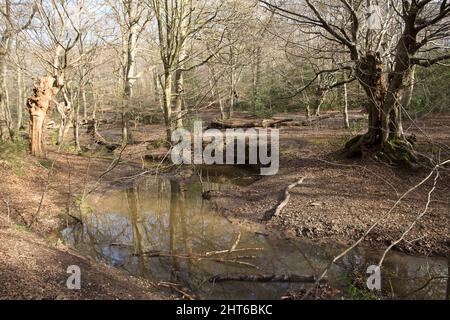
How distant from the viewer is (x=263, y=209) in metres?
8.68

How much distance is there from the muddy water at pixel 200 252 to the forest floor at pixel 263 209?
0.43 meters

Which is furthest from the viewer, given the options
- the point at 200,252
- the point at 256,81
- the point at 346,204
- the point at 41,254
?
the point at 256,81

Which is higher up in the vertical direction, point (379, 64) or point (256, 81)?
point (256, 81)

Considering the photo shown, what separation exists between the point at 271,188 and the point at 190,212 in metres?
2.36

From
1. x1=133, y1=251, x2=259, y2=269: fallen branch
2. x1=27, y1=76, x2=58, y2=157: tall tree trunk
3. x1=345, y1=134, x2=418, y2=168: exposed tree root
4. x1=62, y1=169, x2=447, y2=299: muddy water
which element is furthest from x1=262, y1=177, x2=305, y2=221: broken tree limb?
x1=27, y1=76, x2=58, y2=157: tall tree trunk

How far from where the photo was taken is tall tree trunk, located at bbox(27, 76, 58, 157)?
Result: 12.5 m

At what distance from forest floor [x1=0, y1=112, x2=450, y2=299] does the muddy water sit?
1.43ft

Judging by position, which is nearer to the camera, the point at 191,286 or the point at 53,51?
the point at 191,286

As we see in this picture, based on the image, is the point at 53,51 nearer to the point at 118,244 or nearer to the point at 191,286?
the point at 118,244

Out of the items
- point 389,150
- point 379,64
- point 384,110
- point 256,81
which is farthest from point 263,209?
point 256,81

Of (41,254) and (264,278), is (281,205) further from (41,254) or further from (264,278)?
(41,254)

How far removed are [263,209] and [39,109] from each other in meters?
8.88

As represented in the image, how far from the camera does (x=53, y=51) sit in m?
13.4
